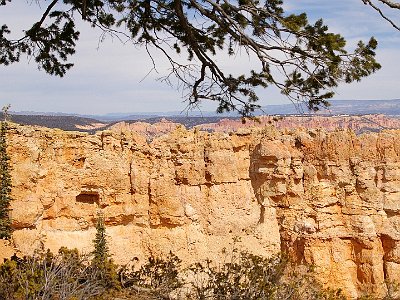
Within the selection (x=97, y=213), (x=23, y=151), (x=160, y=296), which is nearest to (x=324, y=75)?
(x=160, y=296)

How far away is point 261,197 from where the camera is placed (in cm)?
2466

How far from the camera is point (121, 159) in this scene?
2006 cm

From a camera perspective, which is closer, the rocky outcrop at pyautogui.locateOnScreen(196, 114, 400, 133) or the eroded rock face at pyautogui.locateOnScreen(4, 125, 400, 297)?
the rocky outcrop at pyautogui.locateOnScreen(196, 114, 400, 133)

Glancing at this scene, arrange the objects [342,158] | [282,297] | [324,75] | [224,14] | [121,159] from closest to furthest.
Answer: [224,14]
[324,75]
[282,297]
[121,159]
[342,158]

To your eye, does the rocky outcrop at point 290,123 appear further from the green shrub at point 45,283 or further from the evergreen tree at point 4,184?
the evergreen tree at point 4,184

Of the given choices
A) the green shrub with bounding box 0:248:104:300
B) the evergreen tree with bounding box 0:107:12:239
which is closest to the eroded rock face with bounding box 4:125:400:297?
the evergreen tree with bounding box 0:107:12:239

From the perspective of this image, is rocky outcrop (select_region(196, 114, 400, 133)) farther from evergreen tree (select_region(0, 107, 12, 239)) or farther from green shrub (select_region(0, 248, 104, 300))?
evergreen tree (select_region(0, 107, 12, 239))

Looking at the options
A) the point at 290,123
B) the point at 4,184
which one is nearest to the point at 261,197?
the point at 4,184

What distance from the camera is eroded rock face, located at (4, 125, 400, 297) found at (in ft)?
67.1

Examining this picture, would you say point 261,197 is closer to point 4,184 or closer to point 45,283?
point 4,184

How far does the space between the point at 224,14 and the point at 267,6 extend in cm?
90

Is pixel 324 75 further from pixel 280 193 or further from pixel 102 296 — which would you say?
pixel 280 193

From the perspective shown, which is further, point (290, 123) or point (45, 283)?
point (290, 123)

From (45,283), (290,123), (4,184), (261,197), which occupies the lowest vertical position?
(261,197)
